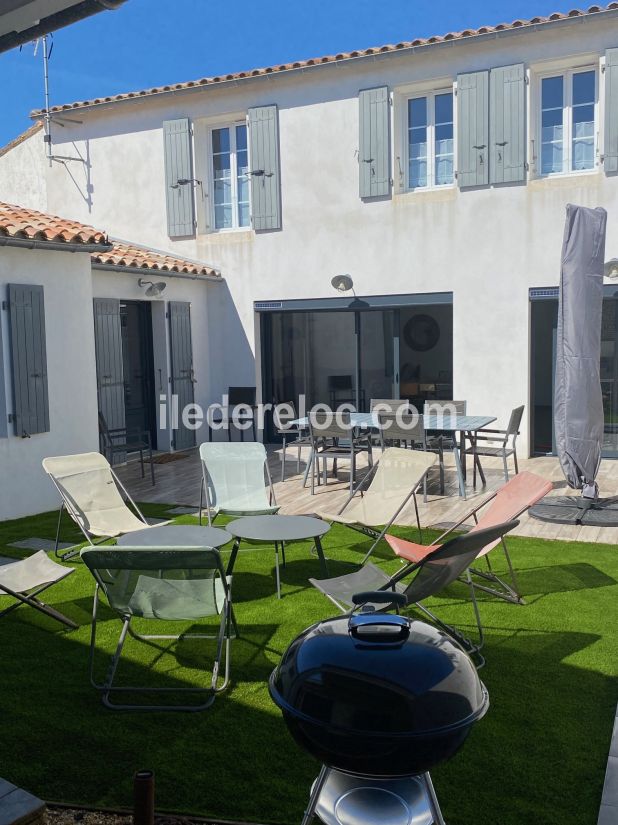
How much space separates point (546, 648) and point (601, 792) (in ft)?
4.65

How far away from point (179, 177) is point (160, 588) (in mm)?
9936

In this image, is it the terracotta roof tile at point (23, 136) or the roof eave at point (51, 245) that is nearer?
the roof eave at point (51, 245)

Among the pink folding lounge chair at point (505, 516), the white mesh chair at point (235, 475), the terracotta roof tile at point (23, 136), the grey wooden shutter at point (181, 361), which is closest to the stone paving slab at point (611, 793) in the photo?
the pink folding lounge chair at point (505, 516)

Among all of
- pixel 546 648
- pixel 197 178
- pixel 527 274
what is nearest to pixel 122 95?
pixel 197 178

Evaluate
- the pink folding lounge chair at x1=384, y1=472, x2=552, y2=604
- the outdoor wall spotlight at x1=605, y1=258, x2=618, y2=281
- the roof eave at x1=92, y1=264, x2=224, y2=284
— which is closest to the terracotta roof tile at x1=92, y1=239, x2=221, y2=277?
the roof eave at x1=92, y1=264, x2=224, y2=284

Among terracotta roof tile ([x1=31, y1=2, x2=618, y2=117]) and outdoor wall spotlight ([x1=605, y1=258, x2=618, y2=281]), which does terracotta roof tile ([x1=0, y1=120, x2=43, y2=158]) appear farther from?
outdoor wall spotlight ([x1=605, y1=258, x2=618, y2=281])

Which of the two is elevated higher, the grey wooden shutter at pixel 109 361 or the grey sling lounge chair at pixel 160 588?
the grey wooden shutter at pixel 109 361

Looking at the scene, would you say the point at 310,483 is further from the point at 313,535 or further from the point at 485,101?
the point at 485,101

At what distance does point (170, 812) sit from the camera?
3.06m

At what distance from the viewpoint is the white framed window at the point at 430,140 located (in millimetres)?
11227

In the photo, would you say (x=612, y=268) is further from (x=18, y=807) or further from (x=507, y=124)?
(x=18, y=807)

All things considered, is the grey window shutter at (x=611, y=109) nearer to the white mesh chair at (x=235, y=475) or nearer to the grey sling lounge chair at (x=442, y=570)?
the white mesh chair at (x=235, y=475)

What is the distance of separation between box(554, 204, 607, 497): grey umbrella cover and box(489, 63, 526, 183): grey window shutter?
A: 392 cm

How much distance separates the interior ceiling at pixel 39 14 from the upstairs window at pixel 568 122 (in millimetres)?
8955
